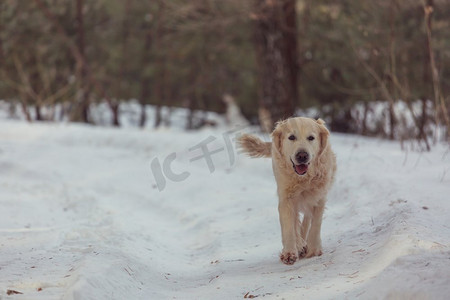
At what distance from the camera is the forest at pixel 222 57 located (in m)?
11.4

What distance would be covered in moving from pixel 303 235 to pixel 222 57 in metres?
16.9

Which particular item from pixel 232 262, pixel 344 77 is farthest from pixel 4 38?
pixel 232 262

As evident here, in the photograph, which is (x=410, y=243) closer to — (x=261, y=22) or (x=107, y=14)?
(x=261, y=22)

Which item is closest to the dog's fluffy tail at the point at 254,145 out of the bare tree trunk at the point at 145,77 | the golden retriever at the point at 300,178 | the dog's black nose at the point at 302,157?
the golden retriever at the point at 300,178

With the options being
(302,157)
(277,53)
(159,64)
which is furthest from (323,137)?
(159,64)

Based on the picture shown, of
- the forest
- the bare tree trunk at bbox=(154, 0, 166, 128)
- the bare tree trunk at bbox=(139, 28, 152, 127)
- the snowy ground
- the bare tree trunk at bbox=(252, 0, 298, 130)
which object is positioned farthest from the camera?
the bare tree trunk at bbox=(139, 28, 152, 127)

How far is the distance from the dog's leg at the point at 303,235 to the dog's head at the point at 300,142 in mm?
622

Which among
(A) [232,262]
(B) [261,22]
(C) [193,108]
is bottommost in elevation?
(C) [193,108]

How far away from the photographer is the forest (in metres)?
11.4

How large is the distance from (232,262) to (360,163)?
3900 millimetres

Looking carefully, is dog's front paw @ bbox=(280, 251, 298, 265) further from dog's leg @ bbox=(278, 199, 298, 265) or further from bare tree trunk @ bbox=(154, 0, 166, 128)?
bare tree trunk @ bbox=(154, 0, 166, 128)

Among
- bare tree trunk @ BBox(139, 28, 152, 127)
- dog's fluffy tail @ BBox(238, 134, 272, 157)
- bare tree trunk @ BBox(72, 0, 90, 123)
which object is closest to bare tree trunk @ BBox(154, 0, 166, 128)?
bare tree trunk @ BBox(139, 28, 152, 127)

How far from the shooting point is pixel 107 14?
22.4 m

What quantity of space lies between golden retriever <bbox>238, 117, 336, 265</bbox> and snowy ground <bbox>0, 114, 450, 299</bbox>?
225 millimetres
